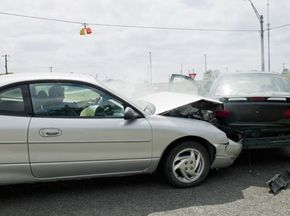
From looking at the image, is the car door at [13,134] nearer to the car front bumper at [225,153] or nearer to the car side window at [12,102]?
the car side window at [12,102]

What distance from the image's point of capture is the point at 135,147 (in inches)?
174

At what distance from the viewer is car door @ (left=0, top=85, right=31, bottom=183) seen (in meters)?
3.93

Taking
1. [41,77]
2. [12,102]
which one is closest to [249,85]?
[41,77]

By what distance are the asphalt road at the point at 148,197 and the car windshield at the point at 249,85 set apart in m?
1.44

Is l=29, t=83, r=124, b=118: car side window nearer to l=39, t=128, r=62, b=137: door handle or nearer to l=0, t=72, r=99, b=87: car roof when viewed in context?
l=0, t=72, r=99, b=87: car roof

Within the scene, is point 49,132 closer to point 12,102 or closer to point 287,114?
point 12,102

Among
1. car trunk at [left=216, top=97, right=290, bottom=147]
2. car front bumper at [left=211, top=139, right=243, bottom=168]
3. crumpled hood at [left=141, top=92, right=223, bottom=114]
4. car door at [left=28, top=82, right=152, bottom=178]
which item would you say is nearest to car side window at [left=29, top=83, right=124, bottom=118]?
car door at [left=28, top=82, right=152, bottom=178]

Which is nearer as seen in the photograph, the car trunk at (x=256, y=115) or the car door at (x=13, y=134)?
the car door at (x=13, y=134)

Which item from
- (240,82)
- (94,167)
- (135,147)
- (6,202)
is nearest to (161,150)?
(135,147)

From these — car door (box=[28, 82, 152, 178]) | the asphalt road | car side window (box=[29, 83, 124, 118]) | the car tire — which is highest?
car side window (box=[29, 83, 124, 118])

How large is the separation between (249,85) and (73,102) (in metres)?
3.35

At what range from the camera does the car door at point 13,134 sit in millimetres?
3926

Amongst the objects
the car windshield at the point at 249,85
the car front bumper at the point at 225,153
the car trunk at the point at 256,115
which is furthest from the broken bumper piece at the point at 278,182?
the car windshield at the point at 249,85

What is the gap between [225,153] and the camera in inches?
193
